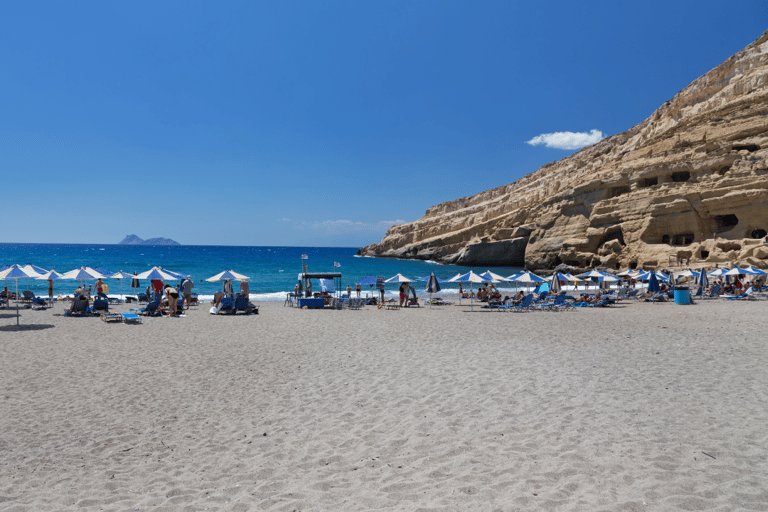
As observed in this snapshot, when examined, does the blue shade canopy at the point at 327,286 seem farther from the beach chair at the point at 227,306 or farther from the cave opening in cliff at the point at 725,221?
the cave opening in cliff at the point at 725,221

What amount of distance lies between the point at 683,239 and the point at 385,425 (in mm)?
42821

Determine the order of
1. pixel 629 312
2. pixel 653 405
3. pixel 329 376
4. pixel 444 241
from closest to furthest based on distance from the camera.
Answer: pixel 653 405, pixel 329 376, pixel 629 312, pixel 444 241

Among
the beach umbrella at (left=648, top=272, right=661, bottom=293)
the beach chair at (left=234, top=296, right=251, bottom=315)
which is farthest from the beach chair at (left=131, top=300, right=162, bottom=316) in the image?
the beach umbrella at (left=648, top=272, right=661, bottom=293)

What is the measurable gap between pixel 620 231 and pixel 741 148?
1105 cm

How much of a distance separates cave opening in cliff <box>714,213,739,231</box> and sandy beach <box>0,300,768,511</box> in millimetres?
34161

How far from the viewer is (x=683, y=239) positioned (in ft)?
129

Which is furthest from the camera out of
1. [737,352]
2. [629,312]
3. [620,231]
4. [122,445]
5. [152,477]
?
[620,231]

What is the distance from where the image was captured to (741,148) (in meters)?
36.7

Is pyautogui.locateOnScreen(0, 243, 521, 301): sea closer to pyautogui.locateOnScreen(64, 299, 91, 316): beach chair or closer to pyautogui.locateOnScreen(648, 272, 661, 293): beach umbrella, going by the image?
pyautogui.locateOnScreen(64, 299, 91, 316): beach chair

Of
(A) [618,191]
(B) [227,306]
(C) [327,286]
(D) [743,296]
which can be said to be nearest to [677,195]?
(A) [618,191]

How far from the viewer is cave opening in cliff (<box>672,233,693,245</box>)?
39.1 meters

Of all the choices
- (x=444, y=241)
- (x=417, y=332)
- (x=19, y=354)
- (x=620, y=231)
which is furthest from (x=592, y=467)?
(x=444, y=241)

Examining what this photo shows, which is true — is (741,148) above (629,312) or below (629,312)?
above

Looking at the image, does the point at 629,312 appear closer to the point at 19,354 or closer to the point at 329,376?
the point at 329,376
